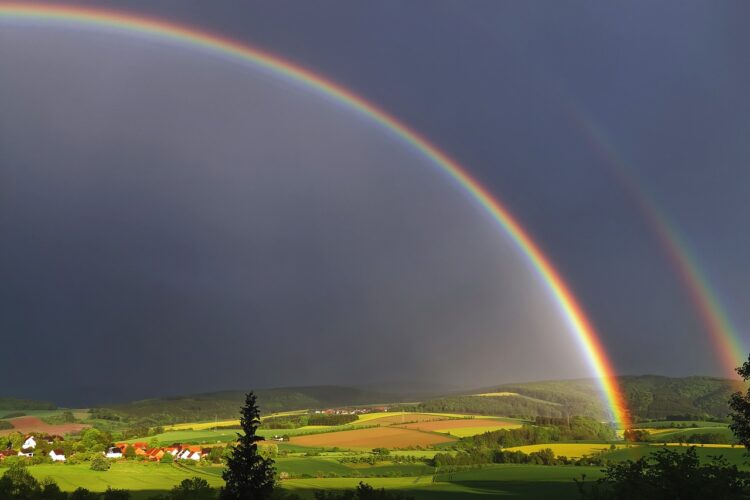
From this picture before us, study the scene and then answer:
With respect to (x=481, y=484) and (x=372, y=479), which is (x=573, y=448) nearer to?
(x=481, y=484)

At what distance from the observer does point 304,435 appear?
111562 mm

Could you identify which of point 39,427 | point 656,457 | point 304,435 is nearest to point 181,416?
point 39,427

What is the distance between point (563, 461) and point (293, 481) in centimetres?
3906

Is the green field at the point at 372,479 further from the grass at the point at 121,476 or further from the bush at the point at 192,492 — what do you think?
the bush at the point at 192,492

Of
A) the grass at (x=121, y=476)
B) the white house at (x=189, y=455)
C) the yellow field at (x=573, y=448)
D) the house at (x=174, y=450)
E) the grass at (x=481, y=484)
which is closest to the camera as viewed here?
the grass at (x=481, y=484)

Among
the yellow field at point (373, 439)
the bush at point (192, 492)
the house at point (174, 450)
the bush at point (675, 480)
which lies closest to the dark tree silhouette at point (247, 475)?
the bush at point (675, 480)

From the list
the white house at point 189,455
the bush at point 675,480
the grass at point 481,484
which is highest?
the bush at point 675,480

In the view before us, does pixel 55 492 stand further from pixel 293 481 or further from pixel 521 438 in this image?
pixel 521 438

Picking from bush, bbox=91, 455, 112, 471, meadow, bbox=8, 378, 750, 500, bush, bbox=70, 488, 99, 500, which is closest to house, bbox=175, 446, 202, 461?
meadow, bbox=8, 378, 750, 500

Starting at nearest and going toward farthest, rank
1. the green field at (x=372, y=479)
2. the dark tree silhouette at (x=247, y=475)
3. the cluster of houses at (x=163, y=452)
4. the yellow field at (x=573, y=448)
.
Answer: the dark tree silhouette at (x=247, y=475)
the green field at (x=372, y=479)
the cluster of houses at (x=163, y=452)
the yellow field at (x=573, y=448)

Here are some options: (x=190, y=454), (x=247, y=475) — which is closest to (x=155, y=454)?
(x=190, y=454)

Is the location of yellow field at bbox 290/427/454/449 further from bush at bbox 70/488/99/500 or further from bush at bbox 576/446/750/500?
bush at bbox 576/446/750/500

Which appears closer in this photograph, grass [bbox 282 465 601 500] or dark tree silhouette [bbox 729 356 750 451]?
dark tree silhouette [bbox 729 356 750 451]

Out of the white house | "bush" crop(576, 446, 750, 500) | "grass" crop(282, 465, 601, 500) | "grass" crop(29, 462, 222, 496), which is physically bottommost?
"grass" crop(282, 465, 601, 500)
